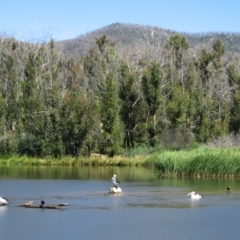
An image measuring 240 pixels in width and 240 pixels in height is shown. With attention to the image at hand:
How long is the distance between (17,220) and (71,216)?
2044 millimetres

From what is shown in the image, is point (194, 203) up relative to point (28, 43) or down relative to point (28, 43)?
down

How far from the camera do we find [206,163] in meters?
38.2

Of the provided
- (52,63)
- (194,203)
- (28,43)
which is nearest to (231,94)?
(52,63)

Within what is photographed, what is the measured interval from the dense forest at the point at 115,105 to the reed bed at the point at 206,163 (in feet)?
46.1

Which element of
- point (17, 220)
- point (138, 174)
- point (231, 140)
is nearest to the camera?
point (17, 220)

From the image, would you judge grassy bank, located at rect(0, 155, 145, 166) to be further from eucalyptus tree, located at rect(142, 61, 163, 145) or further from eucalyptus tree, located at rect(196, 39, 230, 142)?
eucalyptus tree, located at rect(196, 39, 230, 142)

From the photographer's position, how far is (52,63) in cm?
6975

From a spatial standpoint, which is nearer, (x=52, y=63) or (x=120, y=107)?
(x=120, y=107)

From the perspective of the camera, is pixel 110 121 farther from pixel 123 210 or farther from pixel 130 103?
pixel 123 210

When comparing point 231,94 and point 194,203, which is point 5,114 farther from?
point 194,203

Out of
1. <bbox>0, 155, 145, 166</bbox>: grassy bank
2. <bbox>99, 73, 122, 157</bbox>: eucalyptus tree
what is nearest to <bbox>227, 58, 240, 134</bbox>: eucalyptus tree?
<bbox>99, 73, 122, 157</bbox>: eucalyptus tree

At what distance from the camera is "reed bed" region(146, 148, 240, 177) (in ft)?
124

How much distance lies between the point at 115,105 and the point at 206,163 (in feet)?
69.9

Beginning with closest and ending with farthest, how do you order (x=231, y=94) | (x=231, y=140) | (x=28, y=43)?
(x=231, y=140) < (x=231, y=94) < (x=28, y=43)
